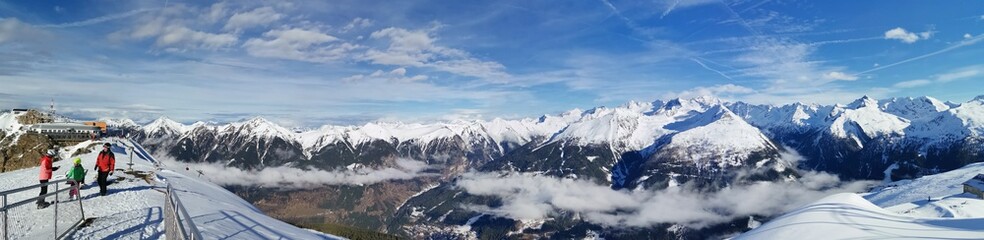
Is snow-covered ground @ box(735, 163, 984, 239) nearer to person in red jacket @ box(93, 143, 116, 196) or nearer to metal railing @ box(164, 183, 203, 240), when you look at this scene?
metal railing @ box(164, 183, 203, 240)

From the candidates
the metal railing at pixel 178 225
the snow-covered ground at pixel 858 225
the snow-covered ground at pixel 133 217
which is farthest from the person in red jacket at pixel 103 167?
the snow-covered ground at pixel 858 225

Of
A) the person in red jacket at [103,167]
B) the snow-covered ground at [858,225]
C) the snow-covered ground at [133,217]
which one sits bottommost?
the snow-covered ground at [133,217]

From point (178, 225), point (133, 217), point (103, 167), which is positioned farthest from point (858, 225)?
point (103, 167)

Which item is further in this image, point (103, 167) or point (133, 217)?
point (103, 167)

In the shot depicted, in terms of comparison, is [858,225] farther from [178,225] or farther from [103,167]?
[103,167]

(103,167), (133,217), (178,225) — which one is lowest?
(133,217)

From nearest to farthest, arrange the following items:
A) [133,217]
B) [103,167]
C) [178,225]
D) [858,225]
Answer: [178,225] < [858,225] < [133,217] < [103,167]

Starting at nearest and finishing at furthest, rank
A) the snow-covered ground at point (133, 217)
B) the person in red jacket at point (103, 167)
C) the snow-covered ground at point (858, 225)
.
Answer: the snow-covered ground at point (858, 225), the snow-covered ground at point (133, 217), the person in red jacket at point (103, 167)

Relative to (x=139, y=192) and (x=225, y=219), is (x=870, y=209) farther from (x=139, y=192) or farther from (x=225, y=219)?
(x=139, y=192)

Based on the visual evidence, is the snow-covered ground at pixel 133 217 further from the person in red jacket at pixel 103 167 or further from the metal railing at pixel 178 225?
the metal railing at pixel 178 225

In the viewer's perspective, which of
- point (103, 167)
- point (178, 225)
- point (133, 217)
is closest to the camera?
point (178, 225)

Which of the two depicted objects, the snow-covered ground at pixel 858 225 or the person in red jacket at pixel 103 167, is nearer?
the snow-covered ground at pixel 858 225
